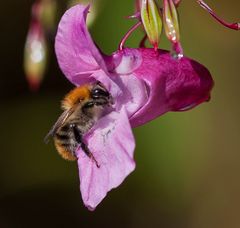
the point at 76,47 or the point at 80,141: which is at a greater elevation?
the point at 76,47

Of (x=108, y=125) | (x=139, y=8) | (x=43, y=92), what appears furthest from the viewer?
(x=43, y=92)

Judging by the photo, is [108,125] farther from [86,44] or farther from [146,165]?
[146,165]

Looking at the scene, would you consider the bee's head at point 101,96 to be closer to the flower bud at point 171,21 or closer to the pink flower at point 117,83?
the pink flower at point 117,83

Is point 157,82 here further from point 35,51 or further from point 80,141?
point 35,51

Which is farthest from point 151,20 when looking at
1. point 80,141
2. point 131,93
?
point 80,141

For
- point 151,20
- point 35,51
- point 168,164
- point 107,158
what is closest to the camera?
point 107,158

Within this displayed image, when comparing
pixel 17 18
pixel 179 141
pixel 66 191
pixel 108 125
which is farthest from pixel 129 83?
pixel 17 18
